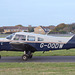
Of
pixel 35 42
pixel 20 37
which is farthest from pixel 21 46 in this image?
pixel 35 42

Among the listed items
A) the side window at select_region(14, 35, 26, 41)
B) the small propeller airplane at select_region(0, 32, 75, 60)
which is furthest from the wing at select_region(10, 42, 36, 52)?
the side window at select_region(14, 35, 26, 41)

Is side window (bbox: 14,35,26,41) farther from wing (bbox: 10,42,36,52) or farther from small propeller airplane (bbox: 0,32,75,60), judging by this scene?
wing (bbox: 10,42,36,52)

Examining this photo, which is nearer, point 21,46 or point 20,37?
point 21,46

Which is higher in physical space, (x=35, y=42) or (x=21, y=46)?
(x=35, y=42)

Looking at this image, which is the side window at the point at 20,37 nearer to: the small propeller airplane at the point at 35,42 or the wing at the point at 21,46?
the small propeller airplane at the point at 35,42

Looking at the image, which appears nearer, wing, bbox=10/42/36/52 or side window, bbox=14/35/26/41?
wing, bbox=10/42/36/52

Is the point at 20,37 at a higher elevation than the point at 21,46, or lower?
higher

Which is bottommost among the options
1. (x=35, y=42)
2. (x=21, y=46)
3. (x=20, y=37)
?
(x=21, y=46)

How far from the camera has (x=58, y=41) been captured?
45.6ft

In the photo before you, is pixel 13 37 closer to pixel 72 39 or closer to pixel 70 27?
pixel 72 39

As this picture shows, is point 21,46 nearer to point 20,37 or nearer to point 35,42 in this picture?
point 20,37

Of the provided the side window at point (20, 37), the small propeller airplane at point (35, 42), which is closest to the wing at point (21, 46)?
the small propeller airplane at point (35, 42)

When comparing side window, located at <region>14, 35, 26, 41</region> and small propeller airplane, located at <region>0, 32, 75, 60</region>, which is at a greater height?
side window, located at <region>14, 35, 26, 41</region>

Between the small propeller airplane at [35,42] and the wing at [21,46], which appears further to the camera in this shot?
the small propeller airplane at [35,42]
